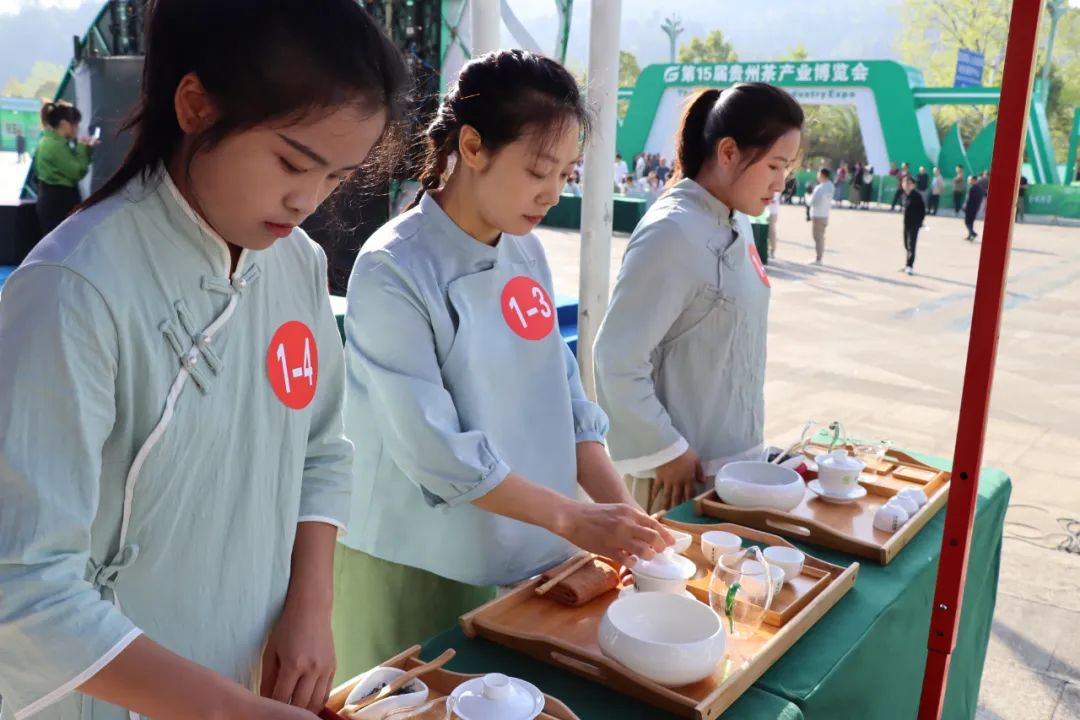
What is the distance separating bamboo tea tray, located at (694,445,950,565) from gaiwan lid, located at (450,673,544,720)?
0.70 metres

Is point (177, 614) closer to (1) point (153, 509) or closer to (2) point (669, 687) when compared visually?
(1) point (153, 509)

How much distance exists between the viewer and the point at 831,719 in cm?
111

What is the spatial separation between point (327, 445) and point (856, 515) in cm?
99

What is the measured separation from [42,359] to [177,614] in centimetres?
28

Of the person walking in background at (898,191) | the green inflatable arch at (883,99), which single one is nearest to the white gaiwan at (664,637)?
the green inflatable arch at (883,99)

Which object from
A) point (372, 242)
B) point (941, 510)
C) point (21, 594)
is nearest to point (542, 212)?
point (372, 242)

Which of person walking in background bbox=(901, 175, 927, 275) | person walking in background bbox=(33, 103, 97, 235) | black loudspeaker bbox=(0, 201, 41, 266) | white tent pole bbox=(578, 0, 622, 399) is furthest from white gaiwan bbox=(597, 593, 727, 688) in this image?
person walking in background bbox=(901, 175, 927, 275)

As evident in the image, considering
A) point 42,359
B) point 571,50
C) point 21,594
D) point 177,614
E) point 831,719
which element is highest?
point 571,50

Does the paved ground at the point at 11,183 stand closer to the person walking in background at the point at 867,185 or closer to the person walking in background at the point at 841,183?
the person walking in background at the point at 867,185

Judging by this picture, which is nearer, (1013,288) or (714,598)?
(714,598)

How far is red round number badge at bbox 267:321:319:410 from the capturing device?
857 mm

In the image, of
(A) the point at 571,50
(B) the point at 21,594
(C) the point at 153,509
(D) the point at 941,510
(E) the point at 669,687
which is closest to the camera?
(B) the point at 21,594

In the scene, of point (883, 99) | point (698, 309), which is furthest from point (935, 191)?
point (698, 309)

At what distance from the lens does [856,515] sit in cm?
156
